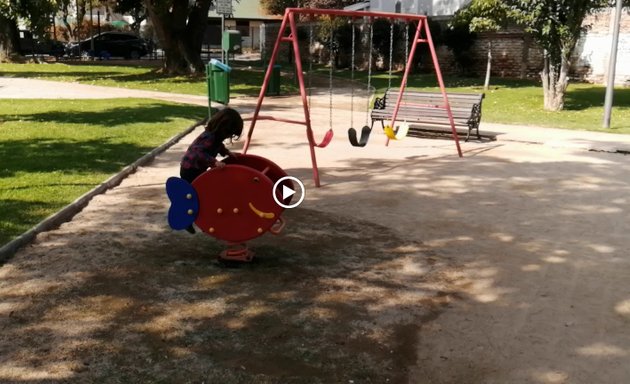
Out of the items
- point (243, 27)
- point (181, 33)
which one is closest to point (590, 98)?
point (181, 33)

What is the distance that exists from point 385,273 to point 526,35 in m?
26.3

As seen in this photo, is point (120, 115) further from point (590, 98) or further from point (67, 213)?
point (590, 98)

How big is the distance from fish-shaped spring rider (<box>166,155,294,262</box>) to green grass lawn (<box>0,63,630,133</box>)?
1140cm

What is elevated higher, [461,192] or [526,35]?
[526,35]

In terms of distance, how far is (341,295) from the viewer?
4.82 m

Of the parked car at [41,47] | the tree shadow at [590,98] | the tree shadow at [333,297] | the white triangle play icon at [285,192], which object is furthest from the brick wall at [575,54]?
the white triangle play icon at [285,192]

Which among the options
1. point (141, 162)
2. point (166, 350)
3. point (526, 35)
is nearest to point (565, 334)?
point (166, 350)

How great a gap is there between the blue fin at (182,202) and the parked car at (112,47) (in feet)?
126

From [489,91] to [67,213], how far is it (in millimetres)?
20058

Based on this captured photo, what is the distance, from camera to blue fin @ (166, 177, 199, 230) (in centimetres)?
508

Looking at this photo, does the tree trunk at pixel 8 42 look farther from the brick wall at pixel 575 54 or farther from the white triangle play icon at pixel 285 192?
the white triangle play icon at pixel 285 192

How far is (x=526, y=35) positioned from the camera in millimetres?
29031

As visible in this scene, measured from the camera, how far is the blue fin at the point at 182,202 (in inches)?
200

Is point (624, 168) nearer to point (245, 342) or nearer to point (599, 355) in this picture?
point (599, 355)
